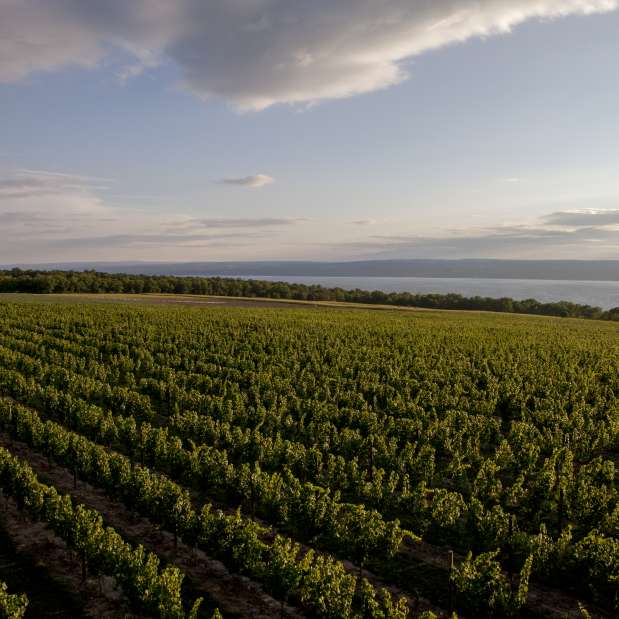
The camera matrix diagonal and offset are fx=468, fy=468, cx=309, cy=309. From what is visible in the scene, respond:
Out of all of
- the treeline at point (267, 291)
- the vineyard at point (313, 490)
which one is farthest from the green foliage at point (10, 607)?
the treeline at point (267, 291)

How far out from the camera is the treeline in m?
A: 108

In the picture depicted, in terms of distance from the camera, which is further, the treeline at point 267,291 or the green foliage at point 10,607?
the treeline at point 267,291

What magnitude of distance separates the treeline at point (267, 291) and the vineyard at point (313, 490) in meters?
77.3

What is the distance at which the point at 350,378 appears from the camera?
33.3m

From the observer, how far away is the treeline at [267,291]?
354ft

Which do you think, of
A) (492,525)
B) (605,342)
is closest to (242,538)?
(492,525)

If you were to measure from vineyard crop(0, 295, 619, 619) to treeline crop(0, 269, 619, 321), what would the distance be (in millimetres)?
77278

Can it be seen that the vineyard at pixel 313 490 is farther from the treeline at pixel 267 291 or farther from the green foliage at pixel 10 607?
the treeline at pixel 267 291

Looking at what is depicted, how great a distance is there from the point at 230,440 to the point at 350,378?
15227mm

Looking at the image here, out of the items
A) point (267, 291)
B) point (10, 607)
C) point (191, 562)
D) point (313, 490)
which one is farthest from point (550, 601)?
point (267, 291)

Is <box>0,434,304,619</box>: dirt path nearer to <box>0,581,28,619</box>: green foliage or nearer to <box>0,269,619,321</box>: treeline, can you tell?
<box>0,581,28,619</box>: green foliage

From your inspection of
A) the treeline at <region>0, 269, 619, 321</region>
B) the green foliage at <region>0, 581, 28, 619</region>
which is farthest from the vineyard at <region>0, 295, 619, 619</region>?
the treeline at <region>0, 269, 619, 321</region>

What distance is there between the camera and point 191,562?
12.8 metres

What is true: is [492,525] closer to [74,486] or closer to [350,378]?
[74,486]
